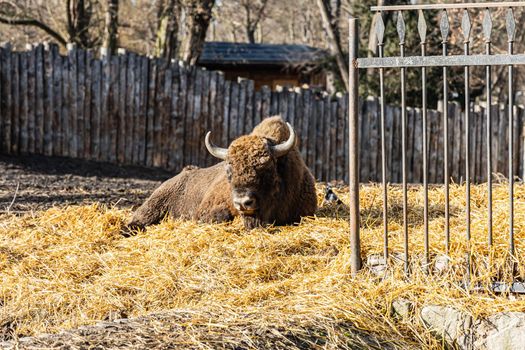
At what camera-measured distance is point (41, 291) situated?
5848 millimetres

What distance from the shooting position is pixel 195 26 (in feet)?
56.5

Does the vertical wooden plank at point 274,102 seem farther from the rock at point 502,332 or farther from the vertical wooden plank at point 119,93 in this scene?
the rock at point 502,332

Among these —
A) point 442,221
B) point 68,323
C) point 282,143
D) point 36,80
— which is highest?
point 36,80

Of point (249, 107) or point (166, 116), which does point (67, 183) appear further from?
point (249, 107)

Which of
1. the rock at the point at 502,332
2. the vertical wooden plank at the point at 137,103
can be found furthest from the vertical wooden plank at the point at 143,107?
the rock at the point at 502,332

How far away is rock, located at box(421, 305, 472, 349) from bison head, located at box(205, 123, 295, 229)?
2.56 metres

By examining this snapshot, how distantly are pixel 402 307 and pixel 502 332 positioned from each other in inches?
25.5

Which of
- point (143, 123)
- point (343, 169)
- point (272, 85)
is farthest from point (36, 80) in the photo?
point (272, 85)

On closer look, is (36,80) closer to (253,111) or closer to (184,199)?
(253,111)

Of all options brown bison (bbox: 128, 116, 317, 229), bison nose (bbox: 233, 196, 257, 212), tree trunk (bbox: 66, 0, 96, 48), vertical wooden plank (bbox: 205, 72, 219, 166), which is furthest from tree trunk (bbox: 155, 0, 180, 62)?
bison nose (bbox: 233, 196, 257, 212)

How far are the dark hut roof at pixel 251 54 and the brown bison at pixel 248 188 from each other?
781 inches

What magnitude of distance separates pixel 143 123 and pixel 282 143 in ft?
25.0

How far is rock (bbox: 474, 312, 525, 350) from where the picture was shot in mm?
4734

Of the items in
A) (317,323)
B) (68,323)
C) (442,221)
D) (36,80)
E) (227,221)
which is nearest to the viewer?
(317,323)
